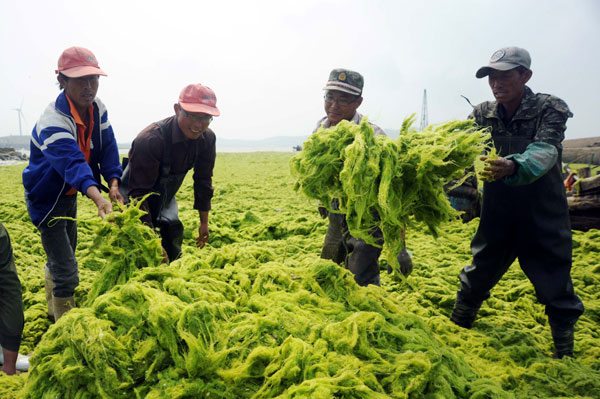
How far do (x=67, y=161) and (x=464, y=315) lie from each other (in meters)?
4.04

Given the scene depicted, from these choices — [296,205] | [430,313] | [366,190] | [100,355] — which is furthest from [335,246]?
[296,205]

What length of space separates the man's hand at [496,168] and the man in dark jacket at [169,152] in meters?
2.49

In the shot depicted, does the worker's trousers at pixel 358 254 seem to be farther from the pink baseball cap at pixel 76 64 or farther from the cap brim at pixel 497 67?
the pink baseball cap at pixel 76 64

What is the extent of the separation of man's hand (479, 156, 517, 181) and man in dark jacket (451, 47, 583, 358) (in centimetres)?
24

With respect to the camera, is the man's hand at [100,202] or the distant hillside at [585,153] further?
the distant hillside at [585,153]

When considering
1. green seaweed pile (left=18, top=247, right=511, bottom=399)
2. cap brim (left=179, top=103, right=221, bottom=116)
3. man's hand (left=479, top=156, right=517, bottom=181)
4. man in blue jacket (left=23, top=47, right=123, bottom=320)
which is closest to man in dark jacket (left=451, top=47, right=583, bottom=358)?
man's hand (left=479, top=156, right=517, bottom=181)

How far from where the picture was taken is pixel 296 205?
34.3ft

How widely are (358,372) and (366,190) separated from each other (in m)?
1.13

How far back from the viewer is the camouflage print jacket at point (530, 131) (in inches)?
116

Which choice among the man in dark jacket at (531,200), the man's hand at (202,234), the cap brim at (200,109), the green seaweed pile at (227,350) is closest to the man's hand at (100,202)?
the green seaweed pile at (227,350)

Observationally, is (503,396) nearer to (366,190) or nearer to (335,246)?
(366,190)

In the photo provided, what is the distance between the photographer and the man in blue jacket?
10.5 ft

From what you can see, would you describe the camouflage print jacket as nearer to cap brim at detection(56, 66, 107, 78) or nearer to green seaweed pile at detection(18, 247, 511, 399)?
green seaweed pile at detection(18, 247, 511, 399)

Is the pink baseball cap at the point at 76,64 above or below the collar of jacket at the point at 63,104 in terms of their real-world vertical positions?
above
